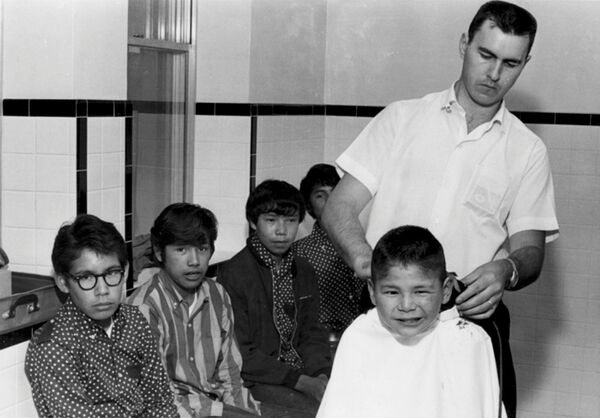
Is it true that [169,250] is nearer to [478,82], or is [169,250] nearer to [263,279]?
[263,279]

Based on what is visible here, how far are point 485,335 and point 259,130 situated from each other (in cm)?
253

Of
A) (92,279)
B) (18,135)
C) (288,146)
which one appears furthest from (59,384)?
(288,146)

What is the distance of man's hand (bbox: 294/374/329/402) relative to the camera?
370 centimetres

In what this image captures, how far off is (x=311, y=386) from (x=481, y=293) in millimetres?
1370

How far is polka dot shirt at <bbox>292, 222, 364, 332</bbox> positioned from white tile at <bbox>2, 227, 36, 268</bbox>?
1.54 meters

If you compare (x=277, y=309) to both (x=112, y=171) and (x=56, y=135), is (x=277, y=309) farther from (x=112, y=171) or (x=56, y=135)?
(x=56, y=135)

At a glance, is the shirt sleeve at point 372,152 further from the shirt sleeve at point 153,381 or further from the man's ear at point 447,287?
the shirt sleeve at point 153,381

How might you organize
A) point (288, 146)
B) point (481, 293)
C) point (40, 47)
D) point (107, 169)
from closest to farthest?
point (481, 293) < point (40, 47) < point (107, 169) < point (288, 146)

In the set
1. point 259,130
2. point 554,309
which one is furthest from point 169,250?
point 554,309

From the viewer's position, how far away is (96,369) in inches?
114

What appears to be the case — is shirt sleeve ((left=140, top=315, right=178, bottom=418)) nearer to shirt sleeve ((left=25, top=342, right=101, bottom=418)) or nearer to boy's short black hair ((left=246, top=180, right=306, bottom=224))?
shirt sleeve ((left=25, top=342, right=101, bottom=418))

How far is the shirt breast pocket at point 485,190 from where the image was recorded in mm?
2934

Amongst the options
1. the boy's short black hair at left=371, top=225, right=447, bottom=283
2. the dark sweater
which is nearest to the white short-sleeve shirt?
the boy's short black hair at left=371, top=225, right=447, bottom=283

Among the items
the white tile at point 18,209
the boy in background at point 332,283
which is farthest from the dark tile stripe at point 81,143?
the boy in background at point 332,283
